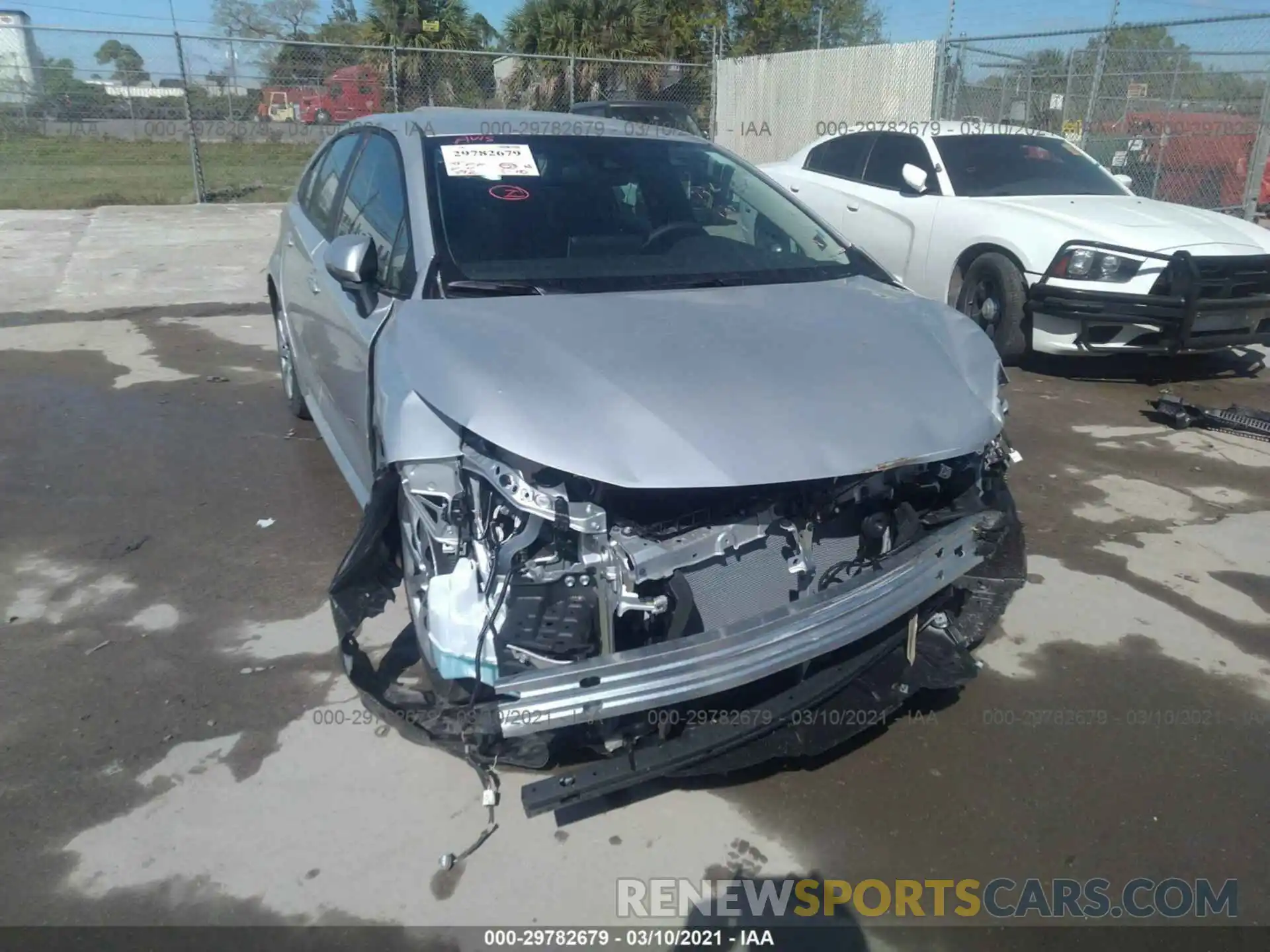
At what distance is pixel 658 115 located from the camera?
1461 centimetres

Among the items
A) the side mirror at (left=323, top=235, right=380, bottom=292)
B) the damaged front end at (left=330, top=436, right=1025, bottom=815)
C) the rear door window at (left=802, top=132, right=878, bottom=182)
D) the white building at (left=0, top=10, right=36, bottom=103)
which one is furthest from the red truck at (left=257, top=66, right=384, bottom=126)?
the damaged front end at (left=330, top=436, right=1025, bottom=815)

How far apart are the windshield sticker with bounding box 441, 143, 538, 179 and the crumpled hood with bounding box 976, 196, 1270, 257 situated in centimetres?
449

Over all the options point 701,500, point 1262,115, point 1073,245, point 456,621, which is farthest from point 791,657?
point 1262,115

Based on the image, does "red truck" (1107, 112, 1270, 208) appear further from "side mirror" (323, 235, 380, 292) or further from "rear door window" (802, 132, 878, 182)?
"side mirror" (323, 235, 380, 292)

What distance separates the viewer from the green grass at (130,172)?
611 inches

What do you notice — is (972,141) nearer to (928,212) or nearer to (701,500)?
(928,212)

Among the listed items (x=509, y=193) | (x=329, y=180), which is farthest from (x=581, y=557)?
(x=329, y=180)

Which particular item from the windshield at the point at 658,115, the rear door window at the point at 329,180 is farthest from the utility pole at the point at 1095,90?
the rear door window at the point at 329,180

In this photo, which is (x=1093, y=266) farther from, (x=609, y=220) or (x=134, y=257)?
(x=134, y=257)

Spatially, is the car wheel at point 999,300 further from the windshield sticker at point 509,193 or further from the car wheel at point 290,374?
the car wheel at point 290,374

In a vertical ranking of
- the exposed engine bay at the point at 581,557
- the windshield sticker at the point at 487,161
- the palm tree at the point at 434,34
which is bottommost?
the exposed engine bay at the point at 581,557

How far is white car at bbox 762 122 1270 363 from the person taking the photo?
6.48 meters

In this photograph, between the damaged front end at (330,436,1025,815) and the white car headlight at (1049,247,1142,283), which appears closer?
the damaged front end at (330,436,1025,815)

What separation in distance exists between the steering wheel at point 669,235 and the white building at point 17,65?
1642 centimetres
